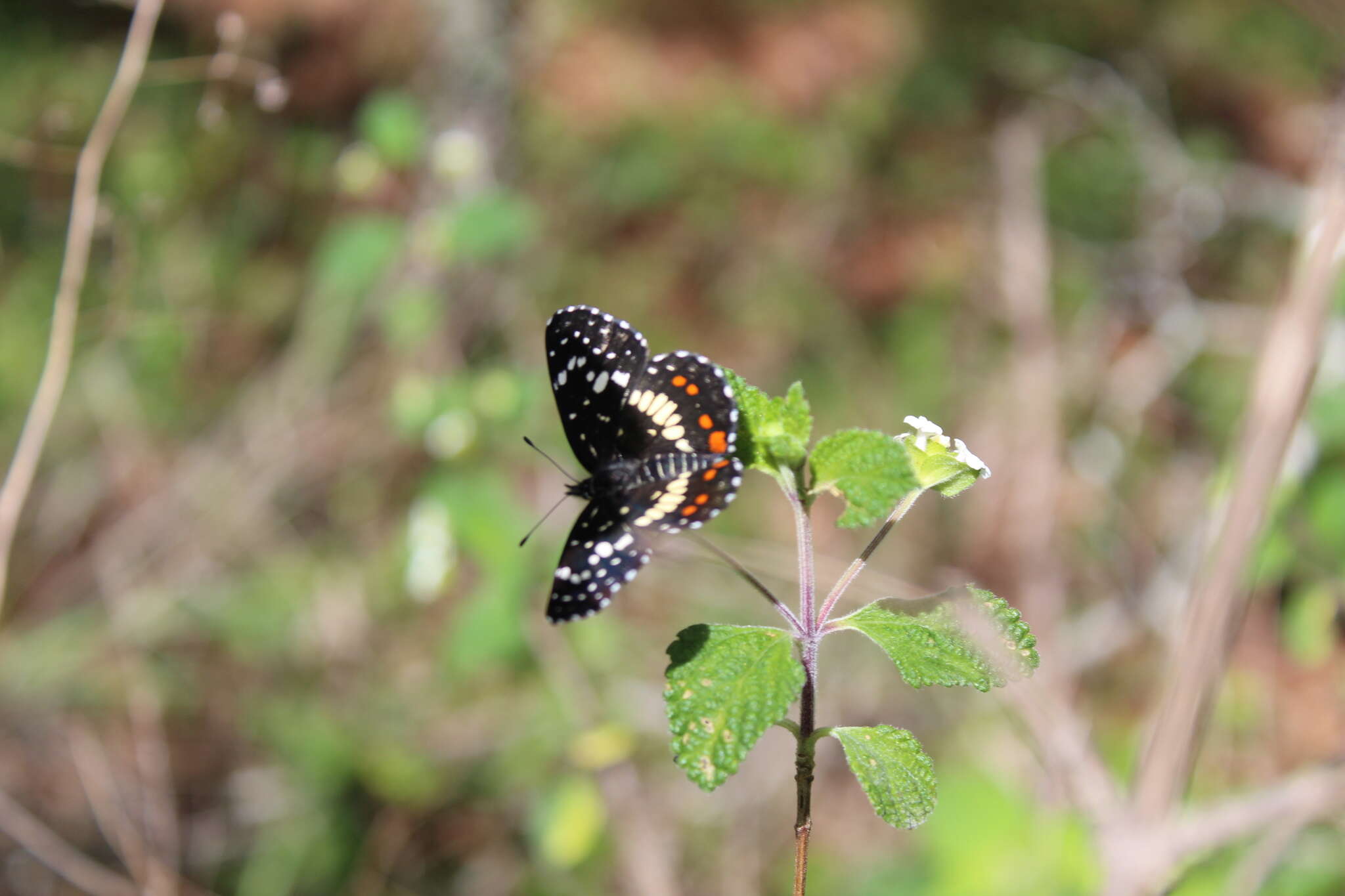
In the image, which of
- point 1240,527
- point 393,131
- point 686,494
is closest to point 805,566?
point 686,494

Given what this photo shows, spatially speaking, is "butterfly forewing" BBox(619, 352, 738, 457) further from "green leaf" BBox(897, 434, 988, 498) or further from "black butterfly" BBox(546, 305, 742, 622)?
"green leaf" BBox(897, 434, 988, 498)

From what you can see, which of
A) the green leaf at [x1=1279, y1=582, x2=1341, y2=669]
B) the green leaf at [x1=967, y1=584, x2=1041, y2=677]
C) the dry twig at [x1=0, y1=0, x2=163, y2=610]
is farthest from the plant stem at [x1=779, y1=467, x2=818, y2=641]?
the green leaf at [x1=1279, y1=582, x2=1341, y2=669]

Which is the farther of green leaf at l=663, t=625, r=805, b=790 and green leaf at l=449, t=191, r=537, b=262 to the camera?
green leaf at l=449, t=191, r=537, b=262

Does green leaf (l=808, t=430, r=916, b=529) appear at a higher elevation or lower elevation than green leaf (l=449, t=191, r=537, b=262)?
lower

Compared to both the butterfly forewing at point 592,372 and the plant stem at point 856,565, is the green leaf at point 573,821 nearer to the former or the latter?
the butterfly forewing at point 592,372

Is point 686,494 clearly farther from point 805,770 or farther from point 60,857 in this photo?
point 60,857

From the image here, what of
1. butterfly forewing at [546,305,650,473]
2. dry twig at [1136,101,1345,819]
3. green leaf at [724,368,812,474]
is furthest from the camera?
dry twig at [1136,101,1345,819]
